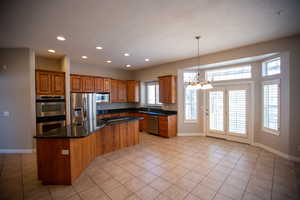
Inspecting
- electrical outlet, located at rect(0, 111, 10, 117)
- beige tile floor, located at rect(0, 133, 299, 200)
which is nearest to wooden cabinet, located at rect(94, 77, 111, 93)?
electrical outlet, located at rect(0, 111, 10, 117)

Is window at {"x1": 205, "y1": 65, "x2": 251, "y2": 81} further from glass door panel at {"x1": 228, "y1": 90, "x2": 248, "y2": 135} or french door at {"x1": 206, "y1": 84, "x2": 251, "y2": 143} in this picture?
glass door panel at {"x1": 228, "y1": 90, "x2": 248, "y2": 135}

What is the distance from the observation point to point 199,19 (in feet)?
8.03

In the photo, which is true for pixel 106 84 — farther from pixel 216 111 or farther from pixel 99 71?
pixel 216 111

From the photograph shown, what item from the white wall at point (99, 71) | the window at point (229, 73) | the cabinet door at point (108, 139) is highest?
the white wall at point (99, 71)

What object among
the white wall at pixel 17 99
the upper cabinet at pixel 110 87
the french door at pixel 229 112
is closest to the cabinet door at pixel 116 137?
the white wall at pixel 17 99

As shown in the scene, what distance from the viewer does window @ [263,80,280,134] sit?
353 cm

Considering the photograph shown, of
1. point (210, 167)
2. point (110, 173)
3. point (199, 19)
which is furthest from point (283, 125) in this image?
point (110, 173)

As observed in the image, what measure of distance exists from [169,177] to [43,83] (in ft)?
14.5

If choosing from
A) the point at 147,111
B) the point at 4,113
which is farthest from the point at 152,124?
the point at 4,113

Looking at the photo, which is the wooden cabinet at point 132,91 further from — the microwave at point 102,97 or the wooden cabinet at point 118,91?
the microwave at point 102,97

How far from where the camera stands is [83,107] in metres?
4.39

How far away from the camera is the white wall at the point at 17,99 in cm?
377

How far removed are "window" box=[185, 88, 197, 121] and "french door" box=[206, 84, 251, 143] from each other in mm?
481

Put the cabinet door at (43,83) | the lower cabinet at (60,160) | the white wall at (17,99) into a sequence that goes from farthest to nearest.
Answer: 1. the cabinet door at (43,83)
2. the white wall at (17,99)
3. the lower cabinet at (60,160)
